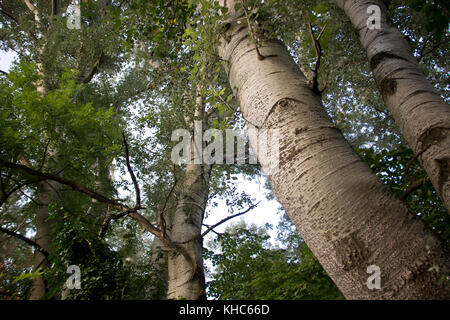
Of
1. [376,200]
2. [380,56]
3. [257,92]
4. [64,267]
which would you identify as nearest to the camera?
[376,200]

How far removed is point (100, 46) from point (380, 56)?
8.55 meters

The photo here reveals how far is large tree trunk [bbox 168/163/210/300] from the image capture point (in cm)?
354

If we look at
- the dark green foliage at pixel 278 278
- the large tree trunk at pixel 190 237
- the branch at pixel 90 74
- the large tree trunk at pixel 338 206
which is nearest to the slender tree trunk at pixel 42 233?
the large tree trunk at pixel 190 237

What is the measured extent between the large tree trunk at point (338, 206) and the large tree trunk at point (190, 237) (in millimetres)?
2839

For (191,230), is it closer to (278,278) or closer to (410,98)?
(278,278)

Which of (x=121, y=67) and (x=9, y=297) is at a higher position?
(x=121, y=67)

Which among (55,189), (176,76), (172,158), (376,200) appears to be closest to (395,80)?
(376,200)

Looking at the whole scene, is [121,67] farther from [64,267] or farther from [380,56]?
[380,56]

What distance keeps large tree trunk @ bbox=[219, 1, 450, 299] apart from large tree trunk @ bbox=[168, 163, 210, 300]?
284 centimetres

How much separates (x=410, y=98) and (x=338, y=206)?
5.12 ft

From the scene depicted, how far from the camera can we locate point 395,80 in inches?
87.0

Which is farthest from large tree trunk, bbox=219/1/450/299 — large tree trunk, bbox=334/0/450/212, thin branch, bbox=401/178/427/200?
large tree trunk, bbox=334/0/450/212

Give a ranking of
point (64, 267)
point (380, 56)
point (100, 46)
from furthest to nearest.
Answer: point (100, 46) → point (64, 267) → point (380, 56)

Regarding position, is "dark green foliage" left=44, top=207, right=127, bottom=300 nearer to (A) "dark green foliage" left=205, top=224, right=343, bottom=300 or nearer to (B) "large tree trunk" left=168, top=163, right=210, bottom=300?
(B) "large tree trunk" left=168, top=163, right=210, bottom=300
